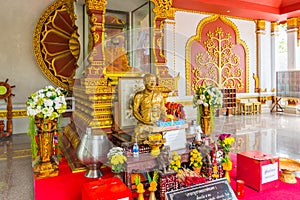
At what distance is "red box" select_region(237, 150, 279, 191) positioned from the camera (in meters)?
2.50

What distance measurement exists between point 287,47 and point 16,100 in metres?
8.74

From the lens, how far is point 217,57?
823cm

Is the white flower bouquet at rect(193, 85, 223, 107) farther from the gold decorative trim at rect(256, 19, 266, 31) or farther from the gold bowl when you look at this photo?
the gold decorative trim at rect(256, 19, 266, 31)

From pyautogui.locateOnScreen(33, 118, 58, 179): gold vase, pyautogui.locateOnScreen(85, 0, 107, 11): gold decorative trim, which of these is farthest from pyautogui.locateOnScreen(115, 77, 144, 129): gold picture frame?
pyautogui.locateOnScreen(85, 0, 107, 11): gold decorative trim

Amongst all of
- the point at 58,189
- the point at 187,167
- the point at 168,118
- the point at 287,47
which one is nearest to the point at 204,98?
the point at 168,118

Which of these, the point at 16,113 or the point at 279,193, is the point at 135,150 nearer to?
the point at 279,193

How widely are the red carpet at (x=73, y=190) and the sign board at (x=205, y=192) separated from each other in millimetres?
294

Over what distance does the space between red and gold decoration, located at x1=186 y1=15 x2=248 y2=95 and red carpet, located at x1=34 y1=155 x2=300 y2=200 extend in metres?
5.25

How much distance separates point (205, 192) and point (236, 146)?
236 centimetres

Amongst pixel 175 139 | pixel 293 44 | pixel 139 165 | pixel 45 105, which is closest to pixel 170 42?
pixel 293 44

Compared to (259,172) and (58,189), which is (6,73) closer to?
(58,189)

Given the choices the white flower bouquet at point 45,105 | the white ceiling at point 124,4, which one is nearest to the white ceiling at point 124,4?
the white ceiling at point 124,4

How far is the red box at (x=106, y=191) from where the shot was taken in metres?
1.98

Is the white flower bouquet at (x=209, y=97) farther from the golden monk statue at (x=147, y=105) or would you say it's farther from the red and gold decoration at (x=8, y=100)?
the red and gold decoration at (x=8, y=100)
